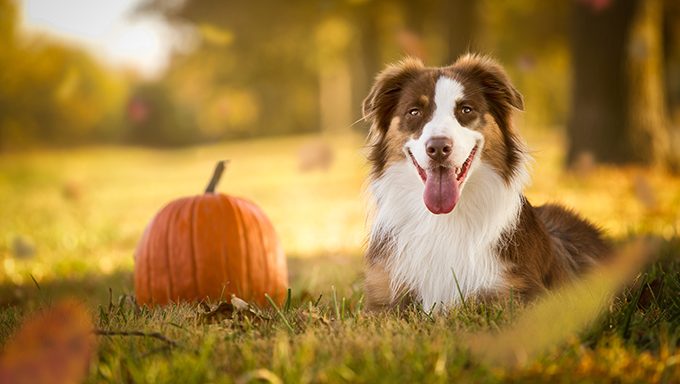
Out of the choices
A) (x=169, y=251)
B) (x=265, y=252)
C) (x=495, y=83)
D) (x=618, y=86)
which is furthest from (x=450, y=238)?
(x=618, y=86)

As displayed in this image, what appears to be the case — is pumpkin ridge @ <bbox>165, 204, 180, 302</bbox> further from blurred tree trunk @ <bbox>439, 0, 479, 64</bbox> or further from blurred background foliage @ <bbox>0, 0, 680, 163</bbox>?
blurred tree trunk @ <bbox>439, 0, 479, 64</bbox>

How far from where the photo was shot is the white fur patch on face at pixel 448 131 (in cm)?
348

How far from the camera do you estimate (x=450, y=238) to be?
3.77 metres

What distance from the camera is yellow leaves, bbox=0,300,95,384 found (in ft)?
8.23

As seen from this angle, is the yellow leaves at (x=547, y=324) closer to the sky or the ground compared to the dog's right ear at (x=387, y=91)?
closer to the ground

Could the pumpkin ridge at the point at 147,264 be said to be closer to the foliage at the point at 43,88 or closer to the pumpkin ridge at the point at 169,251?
the pumpkin ridge at the point at 169,251

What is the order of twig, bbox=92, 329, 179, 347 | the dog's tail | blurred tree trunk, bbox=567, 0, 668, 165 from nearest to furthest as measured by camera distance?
twig, bbox=92, 329, 179, 347 < the dog's tail < blurred tree trunk, bbox=567, 0, 668, 165

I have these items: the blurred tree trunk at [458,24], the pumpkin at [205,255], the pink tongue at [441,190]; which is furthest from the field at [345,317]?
the blurred tree trunk at [458,24]

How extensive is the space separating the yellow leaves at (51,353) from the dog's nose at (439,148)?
5.51 ft

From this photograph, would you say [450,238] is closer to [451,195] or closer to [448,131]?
[451,195]

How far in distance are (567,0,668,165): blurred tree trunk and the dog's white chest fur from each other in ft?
25.3

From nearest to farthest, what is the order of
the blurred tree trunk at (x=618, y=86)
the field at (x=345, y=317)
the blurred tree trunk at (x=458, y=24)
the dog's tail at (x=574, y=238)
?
1. the field at (x=345, y=317)
2. the dog's tail at (x=574, y=238)
3. the blurred tree trunk at (x=618, y=86)
4. the blurred tree trunk at (x=458, y=24)

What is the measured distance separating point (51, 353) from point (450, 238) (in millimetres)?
1981

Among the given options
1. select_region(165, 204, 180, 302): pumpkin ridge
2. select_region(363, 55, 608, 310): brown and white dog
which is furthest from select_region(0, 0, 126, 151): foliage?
select_region(363, 55, 608, 310): brown and white dog
